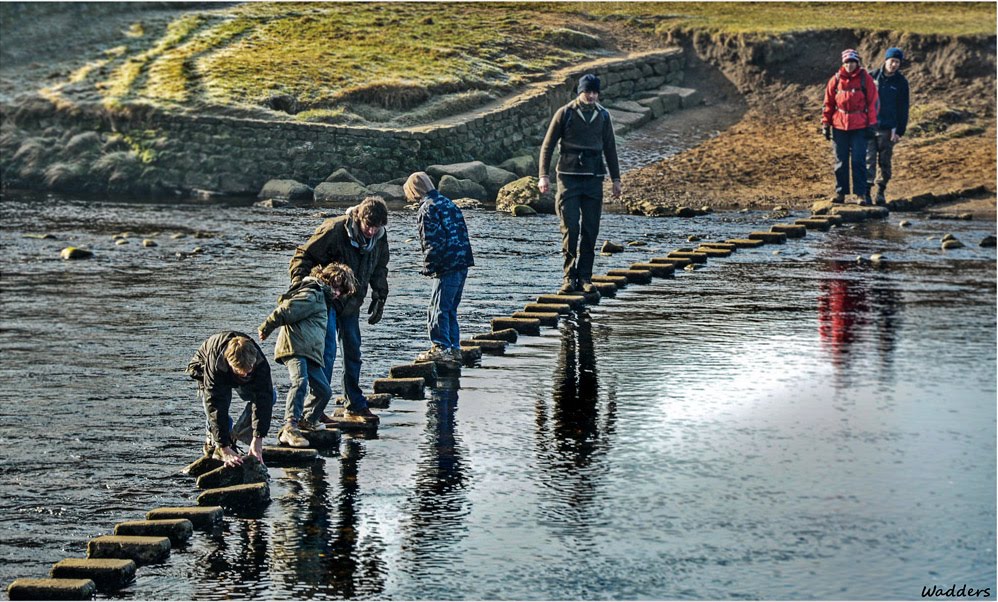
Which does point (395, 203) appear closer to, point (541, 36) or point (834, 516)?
point (541, 36)

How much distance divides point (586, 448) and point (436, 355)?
9.48 feet

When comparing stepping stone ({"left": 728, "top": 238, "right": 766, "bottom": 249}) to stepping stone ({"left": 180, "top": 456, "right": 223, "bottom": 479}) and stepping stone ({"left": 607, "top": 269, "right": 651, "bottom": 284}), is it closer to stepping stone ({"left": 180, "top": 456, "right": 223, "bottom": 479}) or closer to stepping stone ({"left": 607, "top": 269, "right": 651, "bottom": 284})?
stepping stone ({"left": 607, "top": 269, "right": 651, "bottom": 284})

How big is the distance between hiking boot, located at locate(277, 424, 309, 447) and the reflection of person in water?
468cm

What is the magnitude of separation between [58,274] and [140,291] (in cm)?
228

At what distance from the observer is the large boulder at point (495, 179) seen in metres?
29.4

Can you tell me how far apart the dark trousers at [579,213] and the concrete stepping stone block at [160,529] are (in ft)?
26.8

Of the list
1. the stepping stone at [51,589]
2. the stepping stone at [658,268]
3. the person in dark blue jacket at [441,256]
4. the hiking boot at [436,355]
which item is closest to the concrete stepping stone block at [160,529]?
the stepping stone at [51,589]

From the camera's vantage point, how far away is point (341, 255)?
11.0 meters

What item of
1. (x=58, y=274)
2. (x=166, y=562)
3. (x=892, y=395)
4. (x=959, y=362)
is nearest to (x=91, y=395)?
(x=166, y=562)

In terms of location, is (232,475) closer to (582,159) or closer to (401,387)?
(401,387)

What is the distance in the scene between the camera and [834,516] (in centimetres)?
866

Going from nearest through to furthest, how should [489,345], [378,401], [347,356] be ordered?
[347,356] < [378,401] < [489,345]

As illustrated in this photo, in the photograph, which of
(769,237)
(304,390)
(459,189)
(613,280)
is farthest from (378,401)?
(459,189)

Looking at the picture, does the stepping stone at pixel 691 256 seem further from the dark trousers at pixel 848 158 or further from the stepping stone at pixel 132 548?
the stepping stone at pixel 132 548
